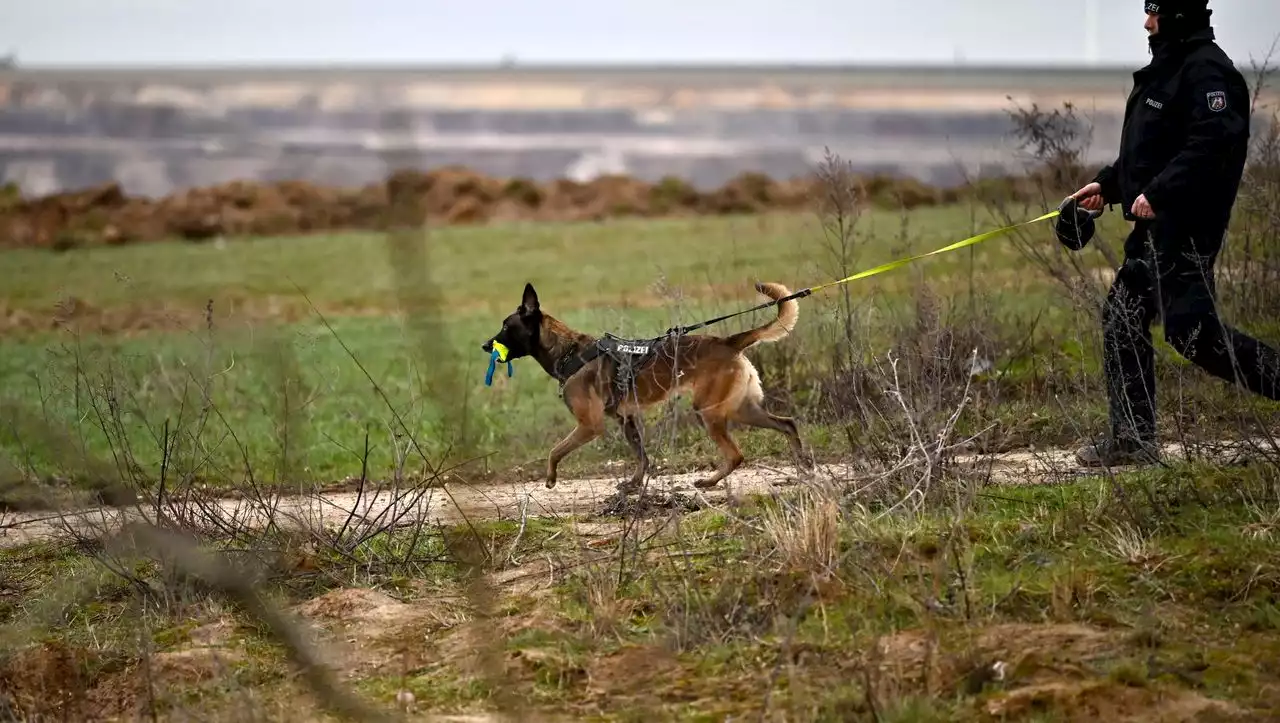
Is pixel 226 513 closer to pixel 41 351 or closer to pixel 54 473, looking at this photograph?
pixel 54 473

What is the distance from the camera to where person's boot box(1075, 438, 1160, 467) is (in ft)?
25.6

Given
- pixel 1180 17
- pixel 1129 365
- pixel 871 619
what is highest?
pixel 1180 17

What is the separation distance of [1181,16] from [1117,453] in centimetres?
230

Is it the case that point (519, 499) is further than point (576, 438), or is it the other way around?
point (576, 438)

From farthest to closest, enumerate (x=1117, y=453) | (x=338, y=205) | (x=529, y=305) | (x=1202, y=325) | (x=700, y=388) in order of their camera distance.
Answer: (x=338, y=205)
(x=529, y=305)
(x=700, y=388)
(x=1117, y=453)
(x=1202, y=325)

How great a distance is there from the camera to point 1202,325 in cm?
746

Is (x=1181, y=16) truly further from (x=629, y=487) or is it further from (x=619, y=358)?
(x=629, y=487)

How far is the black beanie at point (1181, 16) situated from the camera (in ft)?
25.3

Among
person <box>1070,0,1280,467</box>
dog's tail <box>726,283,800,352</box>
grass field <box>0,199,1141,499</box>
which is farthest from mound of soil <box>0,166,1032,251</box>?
person <box>1070,0,1280,467</box>

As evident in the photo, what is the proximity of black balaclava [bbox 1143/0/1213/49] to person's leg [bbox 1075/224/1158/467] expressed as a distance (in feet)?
3.32

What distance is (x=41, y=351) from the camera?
17797 mm

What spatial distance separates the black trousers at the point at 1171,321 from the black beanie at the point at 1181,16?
0.99 meters

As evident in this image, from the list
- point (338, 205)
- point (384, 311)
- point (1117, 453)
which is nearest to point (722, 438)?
point (1117, 453)

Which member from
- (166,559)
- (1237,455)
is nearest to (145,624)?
(166,559)
